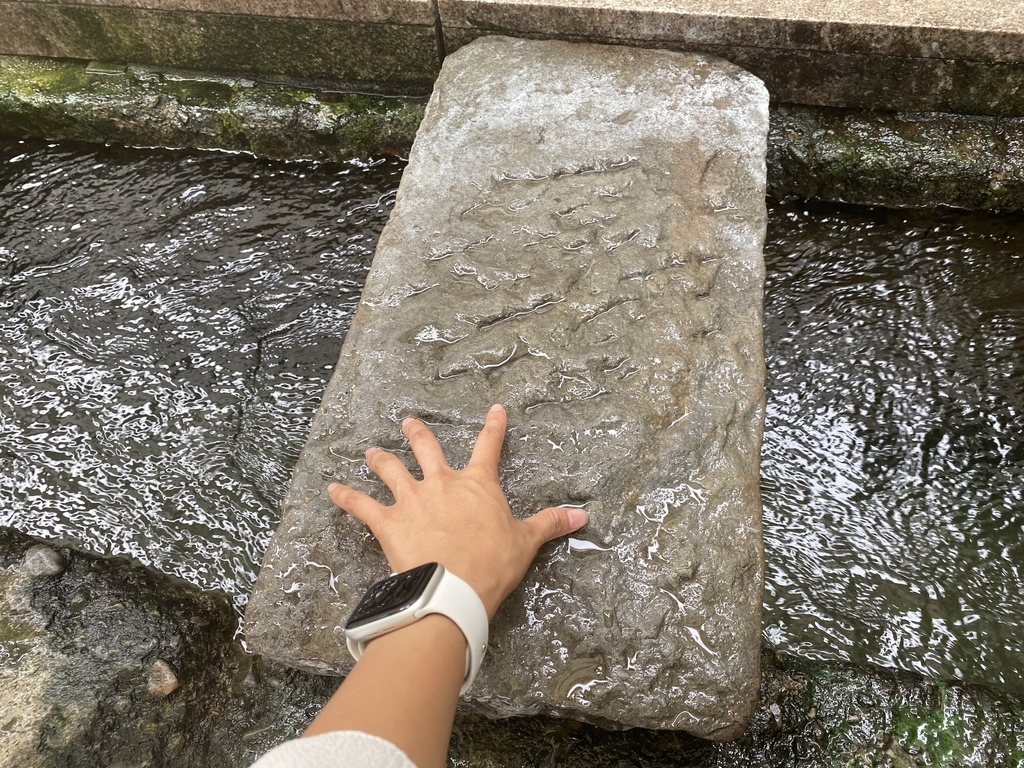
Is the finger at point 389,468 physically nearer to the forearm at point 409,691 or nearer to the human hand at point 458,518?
the human hand at point 458,518

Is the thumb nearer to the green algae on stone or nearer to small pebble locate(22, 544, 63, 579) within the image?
small pebble locate(22, 544, 63, 579)

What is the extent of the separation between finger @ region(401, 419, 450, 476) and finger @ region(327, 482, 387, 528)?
0.13 m

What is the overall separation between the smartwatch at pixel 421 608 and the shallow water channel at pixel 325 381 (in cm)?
112

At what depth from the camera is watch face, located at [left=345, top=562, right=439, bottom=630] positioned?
1.26 metres

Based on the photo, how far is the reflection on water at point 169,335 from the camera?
2422mm

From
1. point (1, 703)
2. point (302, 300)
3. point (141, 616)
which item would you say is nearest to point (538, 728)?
point (141, 616)

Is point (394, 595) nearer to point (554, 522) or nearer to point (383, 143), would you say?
point (554, 522)

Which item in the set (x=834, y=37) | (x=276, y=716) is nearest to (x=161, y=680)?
(x=276, y=716)

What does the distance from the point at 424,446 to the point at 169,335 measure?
64.2 inches

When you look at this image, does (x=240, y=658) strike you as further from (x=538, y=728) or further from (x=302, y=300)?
Answer: (x=302, y=300)

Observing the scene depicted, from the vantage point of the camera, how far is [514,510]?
1650 mm

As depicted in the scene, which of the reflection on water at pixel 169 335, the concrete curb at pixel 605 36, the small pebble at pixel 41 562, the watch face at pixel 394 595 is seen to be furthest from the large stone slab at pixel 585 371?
the small pebble at pixel 41 562

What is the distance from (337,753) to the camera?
38.2 inches

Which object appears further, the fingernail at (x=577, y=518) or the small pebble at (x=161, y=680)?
the small pebble at (x=161, y=680)
